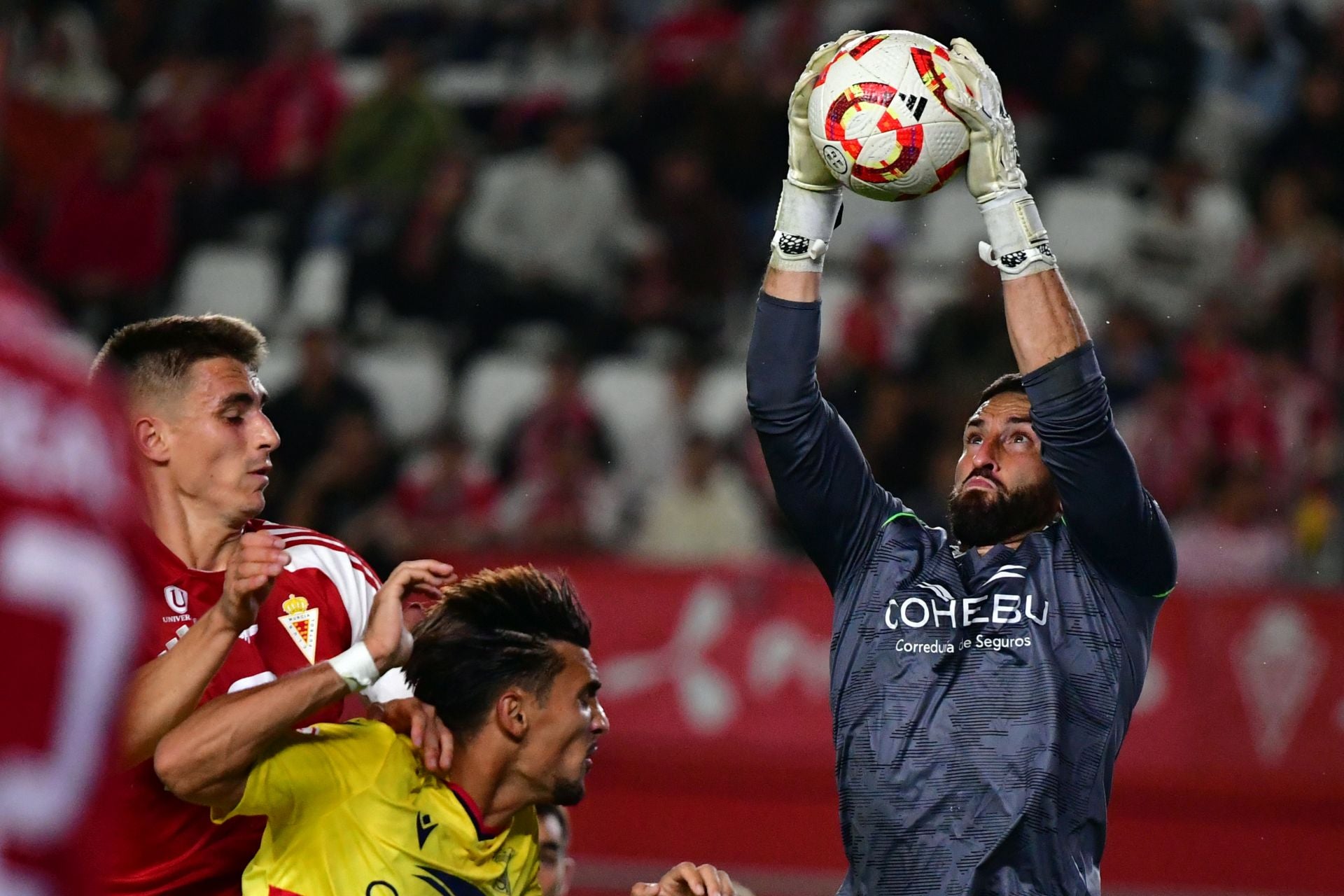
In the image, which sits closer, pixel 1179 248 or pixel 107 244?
pixel 1179 248

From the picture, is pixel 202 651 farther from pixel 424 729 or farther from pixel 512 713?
pixel 512 713

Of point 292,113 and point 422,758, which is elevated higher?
point 292,113

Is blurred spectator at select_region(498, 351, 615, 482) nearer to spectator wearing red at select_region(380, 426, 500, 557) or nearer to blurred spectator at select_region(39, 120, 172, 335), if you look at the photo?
spectator wearing red at select_region(380, 426, 500, 557)

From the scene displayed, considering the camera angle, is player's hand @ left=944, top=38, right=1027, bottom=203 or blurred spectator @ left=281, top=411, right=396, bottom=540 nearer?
player's hand @ left=944, top=38, right=1027, bottom=203

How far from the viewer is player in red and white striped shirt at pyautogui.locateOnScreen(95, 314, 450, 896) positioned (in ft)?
12.8

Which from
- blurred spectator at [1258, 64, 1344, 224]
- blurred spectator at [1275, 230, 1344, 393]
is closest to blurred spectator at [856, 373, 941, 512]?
blurred spectator at [1275, 230, 1344, 393]

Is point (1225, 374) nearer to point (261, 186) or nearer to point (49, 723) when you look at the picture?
point (261, 186)

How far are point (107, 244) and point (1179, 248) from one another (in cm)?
701

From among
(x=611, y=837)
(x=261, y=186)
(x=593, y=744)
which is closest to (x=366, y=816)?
(x=593, y=744)

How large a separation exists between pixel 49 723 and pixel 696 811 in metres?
6.97

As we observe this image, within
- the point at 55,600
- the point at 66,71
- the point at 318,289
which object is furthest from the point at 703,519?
the point at 55,600

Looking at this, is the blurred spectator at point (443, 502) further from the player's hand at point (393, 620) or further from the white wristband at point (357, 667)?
the white wristband at point (357, 667)

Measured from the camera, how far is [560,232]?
1191 cm

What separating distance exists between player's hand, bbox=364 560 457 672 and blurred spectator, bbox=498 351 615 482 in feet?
22.2
